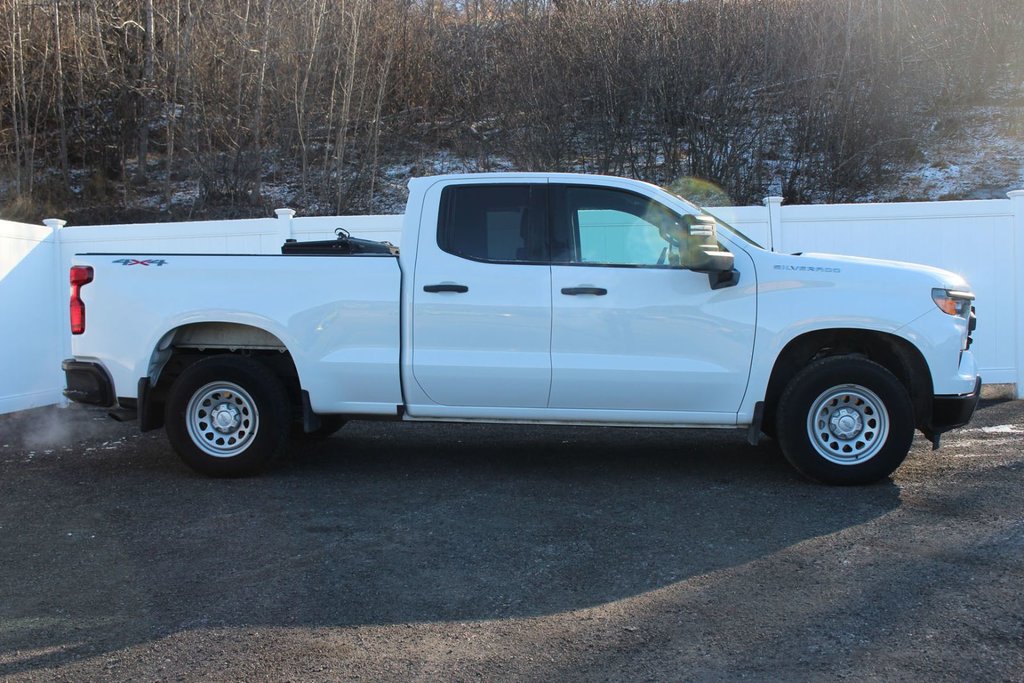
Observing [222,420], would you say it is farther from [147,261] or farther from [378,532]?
[378,532]

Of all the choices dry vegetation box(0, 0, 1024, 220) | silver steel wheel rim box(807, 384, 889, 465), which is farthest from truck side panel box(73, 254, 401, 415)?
dry vegetation box(0, 0, 1024, 220)

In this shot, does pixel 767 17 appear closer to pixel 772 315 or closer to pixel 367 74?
pixel 367 74

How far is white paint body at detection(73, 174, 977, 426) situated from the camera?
6.27 meters

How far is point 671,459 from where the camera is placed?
23.9ft

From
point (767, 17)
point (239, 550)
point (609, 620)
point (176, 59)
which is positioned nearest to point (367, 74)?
point (176, 59)

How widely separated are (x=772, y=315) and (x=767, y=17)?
43.7ft

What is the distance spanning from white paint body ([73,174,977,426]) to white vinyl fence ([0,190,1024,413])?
3281 millimetres

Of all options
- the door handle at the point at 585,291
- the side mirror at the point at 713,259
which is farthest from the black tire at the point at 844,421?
the door handle at the point at 585,291

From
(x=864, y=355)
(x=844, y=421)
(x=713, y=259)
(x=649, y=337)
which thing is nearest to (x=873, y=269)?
(x=864, y=355)

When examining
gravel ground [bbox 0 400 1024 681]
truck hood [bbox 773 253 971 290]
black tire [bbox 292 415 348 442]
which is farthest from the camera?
black tire [bbox 292 415 348 442]

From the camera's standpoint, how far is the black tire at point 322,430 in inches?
297

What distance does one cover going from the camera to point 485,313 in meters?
6.42

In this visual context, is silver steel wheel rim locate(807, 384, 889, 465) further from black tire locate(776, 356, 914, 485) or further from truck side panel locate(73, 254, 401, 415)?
truck side panel locate(73, 254, 401, 415)

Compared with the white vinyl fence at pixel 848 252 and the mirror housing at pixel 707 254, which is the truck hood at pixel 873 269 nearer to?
the mirror housing at pixel 707 254
